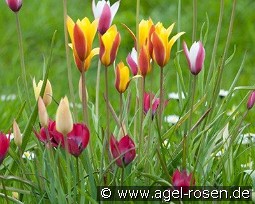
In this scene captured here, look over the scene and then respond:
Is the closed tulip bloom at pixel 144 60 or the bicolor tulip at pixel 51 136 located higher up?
the closed tulip bloom at pixel 144 60

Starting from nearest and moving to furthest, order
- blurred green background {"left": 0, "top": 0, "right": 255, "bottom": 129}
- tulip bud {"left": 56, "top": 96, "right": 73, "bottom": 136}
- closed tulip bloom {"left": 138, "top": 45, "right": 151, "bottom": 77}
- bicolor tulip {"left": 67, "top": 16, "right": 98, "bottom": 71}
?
tulip bud {"left": 56, "top": 96, "right": 73, "bottom": 136} → bicolor tulip {"left": 67, "top": 16, "right": 98, "bottom": 71} → closed tulip bloom {"left": 138, "top": 45, "right": 151, "bottom": 77} → blurred green background {"left": 0, "top": 0, "right": 255, "bottom": 129}

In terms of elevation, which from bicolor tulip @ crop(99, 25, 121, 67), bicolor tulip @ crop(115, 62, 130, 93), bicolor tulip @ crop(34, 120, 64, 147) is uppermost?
bicolor tulip @ crop(99, 25, 121, 67)

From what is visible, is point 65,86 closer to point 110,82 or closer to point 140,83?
point 110,82

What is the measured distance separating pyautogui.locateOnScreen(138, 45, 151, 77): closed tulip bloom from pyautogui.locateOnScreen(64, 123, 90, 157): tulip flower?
0.73 feet

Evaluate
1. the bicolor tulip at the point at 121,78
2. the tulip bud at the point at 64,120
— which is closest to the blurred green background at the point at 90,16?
the bicolor tulip at the point at 121,78

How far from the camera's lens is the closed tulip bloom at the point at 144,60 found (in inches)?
79.7

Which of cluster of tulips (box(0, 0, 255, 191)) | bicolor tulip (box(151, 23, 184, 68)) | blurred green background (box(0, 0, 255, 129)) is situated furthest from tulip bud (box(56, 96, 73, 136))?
blurred green background (box(0, 0, 255, 129))

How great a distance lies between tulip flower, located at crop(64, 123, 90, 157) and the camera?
1.92 metres

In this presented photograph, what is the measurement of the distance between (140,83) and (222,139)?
347mm

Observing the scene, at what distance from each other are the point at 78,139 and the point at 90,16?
11.2 ft

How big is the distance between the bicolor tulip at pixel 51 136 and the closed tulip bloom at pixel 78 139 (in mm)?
53

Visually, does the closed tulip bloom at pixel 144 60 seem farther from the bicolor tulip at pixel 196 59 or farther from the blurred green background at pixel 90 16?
the blurred green background at pixel 90 16

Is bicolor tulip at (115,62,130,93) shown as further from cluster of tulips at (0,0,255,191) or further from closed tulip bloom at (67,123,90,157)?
closed tulip bloom at (67,123,90,157)

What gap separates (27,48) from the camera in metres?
4.93
